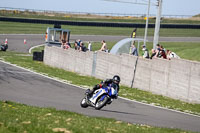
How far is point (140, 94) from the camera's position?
21.9 m

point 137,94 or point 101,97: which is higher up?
point 101,97

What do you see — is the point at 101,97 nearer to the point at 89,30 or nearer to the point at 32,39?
the point at 32,39

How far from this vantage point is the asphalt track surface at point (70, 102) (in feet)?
48.3

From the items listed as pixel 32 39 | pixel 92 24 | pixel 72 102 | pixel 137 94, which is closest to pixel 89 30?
pixel 92 24

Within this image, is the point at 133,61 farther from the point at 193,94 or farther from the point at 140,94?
Result: the point at 193,94

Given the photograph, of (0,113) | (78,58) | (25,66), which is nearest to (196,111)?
(0,113)

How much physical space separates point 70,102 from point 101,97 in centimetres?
317

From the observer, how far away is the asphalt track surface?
48.3ft

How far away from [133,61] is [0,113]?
14.1 meters

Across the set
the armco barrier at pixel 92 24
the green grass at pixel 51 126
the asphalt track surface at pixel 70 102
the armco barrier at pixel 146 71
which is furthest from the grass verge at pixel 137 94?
the armco barrier at pixel 92 24

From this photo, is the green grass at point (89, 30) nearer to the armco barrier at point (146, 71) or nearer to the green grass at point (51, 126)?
the armco barrier at point (146, 71)

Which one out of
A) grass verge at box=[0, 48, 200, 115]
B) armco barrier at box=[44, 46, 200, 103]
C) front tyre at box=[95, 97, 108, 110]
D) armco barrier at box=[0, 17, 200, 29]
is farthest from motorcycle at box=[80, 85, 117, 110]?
armco barrier at box=[0, 17, 200, 29]

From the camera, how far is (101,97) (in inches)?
586

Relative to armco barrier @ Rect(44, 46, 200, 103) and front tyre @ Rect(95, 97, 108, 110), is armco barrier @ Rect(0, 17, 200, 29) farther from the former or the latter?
front tyre @ Rect(95, 97, 108, 110)
